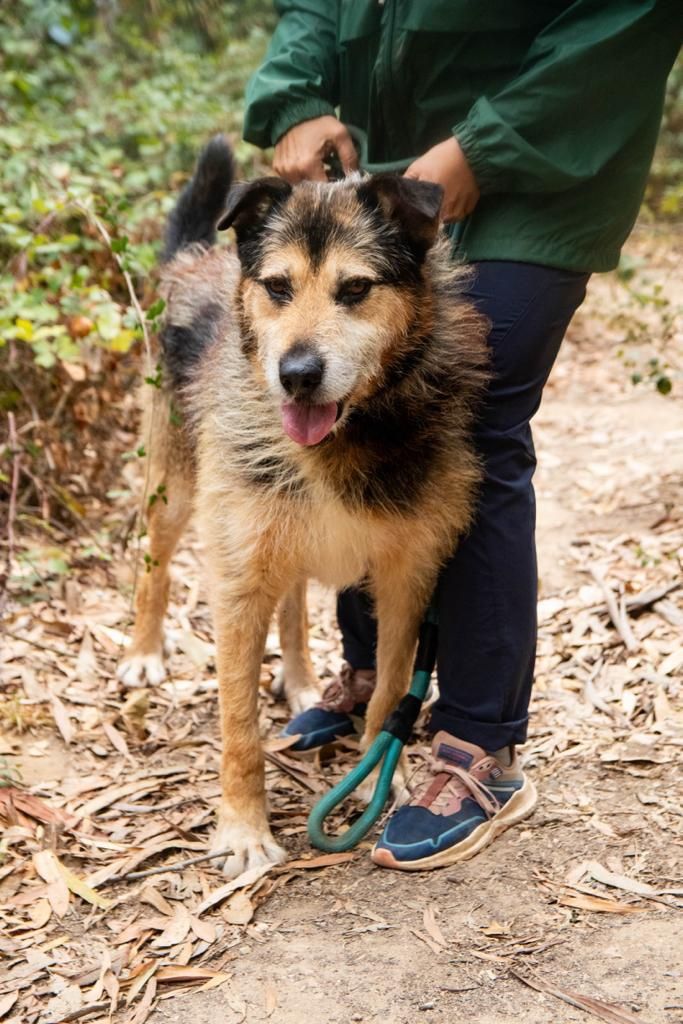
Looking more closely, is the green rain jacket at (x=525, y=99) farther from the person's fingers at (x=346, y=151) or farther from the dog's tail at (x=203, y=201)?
the dog's tail at (x=203, y=201)

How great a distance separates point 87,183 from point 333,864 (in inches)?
136

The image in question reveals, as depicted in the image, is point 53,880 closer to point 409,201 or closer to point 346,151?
point 409,201

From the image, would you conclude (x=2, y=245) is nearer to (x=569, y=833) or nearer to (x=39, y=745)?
(x=39, y=745)

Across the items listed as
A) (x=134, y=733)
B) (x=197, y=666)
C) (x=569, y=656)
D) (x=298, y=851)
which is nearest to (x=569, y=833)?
(x=298, y=851)

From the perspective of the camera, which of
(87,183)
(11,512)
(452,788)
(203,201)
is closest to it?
(452,788)

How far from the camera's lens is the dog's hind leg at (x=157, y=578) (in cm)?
438

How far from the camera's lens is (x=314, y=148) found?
3219mm

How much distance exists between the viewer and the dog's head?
9.04 feet

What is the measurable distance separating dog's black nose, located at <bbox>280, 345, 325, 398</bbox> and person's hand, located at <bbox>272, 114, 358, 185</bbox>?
789mm

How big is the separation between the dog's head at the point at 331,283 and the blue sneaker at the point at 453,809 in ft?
3.71

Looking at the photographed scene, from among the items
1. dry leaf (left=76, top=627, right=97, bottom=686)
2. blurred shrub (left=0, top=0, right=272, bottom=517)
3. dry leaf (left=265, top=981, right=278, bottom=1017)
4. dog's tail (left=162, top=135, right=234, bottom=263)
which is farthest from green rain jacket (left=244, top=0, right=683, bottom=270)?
dry leaf (left=76, top=627, right=97, bottom=686)

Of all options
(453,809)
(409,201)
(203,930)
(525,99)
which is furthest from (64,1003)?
(525,99)

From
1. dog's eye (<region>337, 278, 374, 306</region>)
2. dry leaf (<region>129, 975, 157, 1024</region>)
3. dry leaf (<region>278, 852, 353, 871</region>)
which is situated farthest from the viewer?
dry leaf (<region>278, 852, 353, 871</region>)

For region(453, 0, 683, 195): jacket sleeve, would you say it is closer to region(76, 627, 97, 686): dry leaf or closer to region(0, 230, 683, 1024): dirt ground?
region(0, 230, 683, 1024): dirt ground
